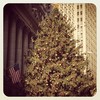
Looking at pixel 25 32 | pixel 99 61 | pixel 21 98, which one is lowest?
pixel 21 98

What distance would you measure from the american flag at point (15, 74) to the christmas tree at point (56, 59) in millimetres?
590

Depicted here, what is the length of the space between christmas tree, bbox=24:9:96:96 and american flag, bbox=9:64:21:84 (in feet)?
1.94

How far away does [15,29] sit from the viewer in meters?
6.26

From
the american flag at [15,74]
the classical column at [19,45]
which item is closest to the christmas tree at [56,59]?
the classical column at [19,45]

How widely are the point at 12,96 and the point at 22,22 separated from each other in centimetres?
274

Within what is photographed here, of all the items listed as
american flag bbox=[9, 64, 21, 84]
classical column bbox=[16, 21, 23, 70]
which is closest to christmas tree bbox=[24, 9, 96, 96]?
classical column bbox=[16, 21, 23, 70]

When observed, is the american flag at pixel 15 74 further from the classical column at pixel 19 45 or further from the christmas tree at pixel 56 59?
the christmas tree at pixel 56 59

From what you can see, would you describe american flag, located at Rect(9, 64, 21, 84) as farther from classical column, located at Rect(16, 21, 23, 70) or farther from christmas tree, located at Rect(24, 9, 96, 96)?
christmas tree, located at Rect(24, 9, 96, 96)

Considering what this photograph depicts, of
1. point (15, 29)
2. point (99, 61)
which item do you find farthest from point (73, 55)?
point (99, 61)

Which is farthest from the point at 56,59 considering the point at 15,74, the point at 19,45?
the point at 15,74

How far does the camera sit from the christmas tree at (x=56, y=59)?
7.05 m

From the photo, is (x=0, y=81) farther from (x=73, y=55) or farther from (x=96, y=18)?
(x=73, y=55)

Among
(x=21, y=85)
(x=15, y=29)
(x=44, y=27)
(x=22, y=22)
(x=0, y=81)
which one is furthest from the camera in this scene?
(x=44, y=27)

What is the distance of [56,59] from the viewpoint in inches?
316
